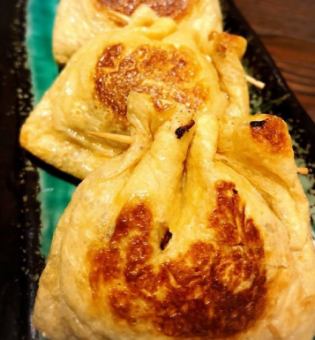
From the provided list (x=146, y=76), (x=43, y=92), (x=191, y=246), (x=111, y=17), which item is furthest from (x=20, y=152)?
(x=191, y=246)

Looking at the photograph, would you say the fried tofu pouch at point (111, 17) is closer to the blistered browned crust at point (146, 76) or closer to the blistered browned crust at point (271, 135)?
the blistered browned crust at point (146, 76)

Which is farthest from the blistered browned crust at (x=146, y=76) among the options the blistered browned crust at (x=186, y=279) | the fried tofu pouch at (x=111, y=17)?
the blistered browned crust at (x=186, y=279)

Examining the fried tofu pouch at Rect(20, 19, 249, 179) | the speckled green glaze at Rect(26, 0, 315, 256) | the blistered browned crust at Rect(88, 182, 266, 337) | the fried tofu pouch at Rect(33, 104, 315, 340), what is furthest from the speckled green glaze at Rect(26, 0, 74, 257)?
the blistered browned crust at Rect(88, 182, 266, 337)

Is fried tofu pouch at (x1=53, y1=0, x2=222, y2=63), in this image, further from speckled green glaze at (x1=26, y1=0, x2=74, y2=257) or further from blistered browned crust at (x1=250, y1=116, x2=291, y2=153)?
blistered browned crust at (x1=250, y1=116, x2=291, y2=153)

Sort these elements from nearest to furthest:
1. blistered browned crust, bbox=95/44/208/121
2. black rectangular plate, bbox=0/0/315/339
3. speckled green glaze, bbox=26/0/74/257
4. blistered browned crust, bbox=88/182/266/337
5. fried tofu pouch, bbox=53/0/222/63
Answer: blistered browned crust, bbox=88/182/266/337
black rectangular plate, bbox=0/0/315/339
speckled green glaze, bbox=26/0/74/257
blistered browned crust, bbox=95/44/208/121
fried tofu pouch, bbox=53/0/222/63

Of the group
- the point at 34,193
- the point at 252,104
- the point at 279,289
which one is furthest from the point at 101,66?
the point at 279,289

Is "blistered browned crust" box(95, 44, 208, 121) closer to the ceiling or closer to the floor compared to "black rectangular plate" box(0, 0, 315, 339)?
closer to the ceiling

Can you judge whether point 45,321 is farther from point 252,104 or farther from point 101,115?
point 252,104
